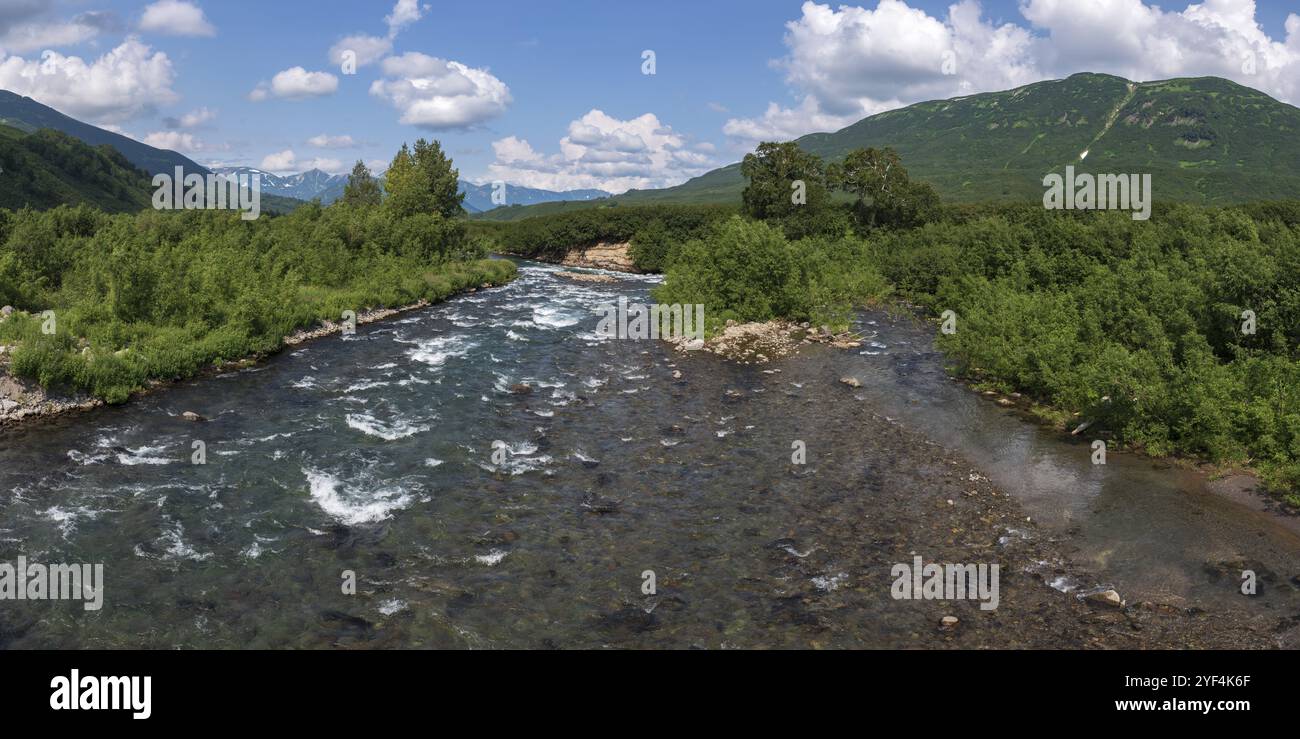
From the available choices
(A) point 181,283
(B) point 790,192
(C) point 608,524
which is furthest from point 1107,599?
(B) point 790,192

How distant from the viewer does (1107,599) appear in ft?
41.3

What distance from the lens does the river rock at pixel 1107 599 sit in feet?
40.9

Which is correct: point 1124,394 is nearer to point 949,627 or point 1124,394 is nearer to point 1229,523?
point 1229,523

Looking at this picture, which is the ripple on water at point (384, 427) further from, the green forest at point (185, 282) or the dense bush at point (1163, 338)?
the dense bush at point (1163, 338)

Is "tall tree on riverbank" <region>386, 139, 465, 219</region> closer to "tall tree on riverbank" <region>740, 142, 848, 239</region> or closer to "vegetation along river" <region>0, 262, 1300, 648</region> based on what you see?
"tall tree on riverbank" <region>740, 142, 848, 239</region>

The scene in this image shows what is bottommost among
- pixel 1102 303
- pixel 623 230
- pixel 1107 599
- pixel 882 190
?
pixel 1107 599

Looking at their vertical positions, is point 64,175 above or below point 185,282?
above

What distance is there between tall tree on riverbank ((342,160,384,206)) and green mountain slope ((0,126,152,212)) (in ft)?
160

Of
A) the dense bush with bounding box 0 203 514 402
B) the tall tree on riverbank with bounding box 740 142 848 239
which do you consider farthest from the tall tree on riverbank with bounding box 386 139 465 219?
the tall tree on riverbank with bounding box 740 142 848 239

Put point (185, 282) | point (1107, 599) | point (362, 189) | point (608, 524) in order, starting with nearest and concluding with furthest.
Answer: point (1107, 599) → point (608, 524) → point (185, 282) → point (362, 189)

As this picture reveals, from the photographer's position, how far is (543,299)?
57688 millimetres

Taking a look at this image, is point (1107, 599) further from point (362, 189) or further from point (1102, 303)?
point (362, 189)

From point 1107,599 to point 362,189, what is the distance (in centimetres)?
9858

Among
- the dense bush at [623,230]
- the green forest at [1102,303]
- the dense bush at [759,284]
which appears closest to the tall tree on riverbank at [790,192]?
the green forest at [1102,303]
